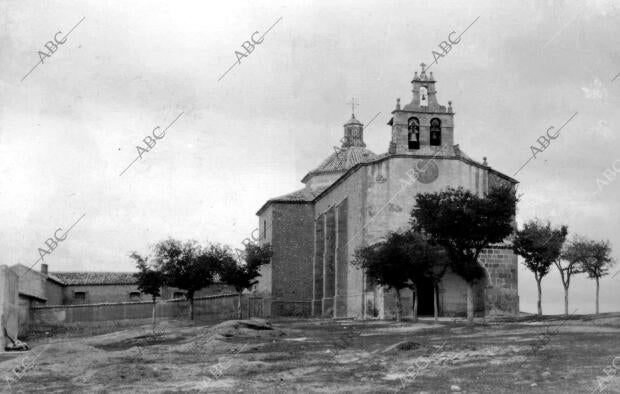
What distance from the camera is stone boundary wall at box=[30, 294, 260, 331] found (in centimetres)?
4606

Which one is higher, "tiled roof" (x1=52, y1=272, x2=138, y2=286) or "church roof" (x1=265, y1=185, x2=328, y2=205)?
"church roof" (x1=265, y1=185, x2=328, y2=205)

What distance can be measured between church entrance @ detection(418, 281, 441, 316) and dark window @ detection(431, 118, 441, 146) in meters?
7.06

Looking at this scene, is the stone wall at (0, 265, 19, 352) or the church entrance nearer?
the stone wall at (0, 265, 19, 352)

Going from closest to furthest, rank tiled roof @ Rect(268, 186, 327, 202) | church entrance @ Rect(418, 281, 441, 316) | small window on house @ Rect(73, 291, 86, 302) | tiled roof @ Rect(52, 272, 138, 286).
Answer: church entrance @ Rect(418, 281, 441, 316) → tiled roof @ Rect(268, 186, 327, 202) → small window on house @ Rect(73, 291, 86, 302) → tiled roof @ Rect(52, 272, 138, 286)

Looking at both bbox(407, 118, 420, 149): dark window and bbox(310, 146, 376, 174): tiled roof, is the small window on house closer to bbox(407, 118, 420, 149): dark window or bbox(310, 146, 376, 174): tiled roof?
→ bbox(310, 146, 376, 174): tiled roof

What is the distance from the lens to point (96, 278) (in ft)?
206

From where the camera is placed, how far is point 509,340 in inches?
780

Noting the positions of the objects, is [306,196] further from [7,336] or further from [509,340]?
[509,340]

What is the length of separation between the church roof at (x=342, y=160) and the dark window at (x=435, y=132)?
16.6 m

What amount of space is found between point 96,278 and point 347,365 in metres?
48.9

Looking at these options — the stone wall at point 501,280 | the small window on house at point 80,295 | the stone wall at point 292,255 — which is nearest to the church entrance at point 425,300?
the stone wall at point 501,280

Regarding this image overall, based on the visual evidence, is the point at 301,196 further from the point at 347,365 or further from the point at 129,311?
the point at 347,365

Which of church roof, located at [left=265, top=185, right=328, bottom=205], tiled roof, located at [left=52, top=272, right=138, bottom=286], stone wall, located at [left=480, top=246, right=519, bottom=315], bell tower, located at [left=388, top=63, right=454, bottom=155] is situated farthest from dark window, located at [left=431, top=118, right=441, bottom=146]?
tiled roof, located at [left=52, top=272, right=138, bottom=286]

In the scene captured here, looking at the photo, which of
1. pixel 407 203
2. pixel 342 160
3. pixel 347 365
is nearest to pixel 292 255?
pixel 342 160
